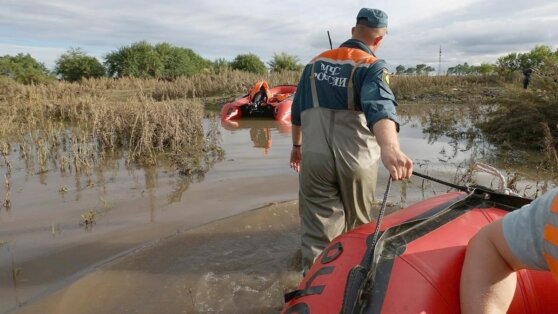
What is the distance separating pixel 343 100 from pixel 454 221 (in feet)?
3.09

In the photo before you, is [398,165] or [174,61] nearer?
[398,165]

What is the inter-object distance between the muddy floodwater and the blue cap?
2.04 meters

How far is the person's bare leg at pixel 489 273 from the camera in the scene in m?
1.37

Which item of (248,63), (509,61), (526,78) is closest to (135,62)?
(248,63)

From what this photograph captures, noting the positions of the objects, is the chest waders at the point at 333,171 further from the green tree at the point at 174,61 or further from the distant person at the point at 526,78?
the green tree at the point at 174,61

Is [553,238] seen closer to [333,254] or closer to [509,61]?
[333,254]

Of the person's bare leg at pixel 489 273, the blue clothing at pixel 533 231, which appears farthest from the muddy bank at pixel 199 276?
the blue clothing at pixel 533 231

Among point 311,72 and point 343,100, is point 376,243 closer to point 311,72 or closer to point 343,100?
point 343,100

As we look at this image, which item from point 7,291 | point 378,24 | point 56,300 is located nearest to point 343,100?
point 378,24

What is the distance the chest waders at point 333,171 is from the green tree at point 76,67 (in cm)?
4308

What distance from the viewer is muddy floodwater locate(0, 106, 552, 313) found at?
3.13 meters

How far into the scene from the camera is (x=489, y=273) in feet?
4.72

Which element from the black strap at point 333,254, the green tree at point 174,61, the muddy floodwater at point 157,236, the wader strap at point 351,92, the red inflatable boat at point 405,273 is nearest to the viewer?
the red inflatable boat at point 405,273

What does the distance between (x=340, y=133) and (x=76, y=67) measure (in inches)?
1760
